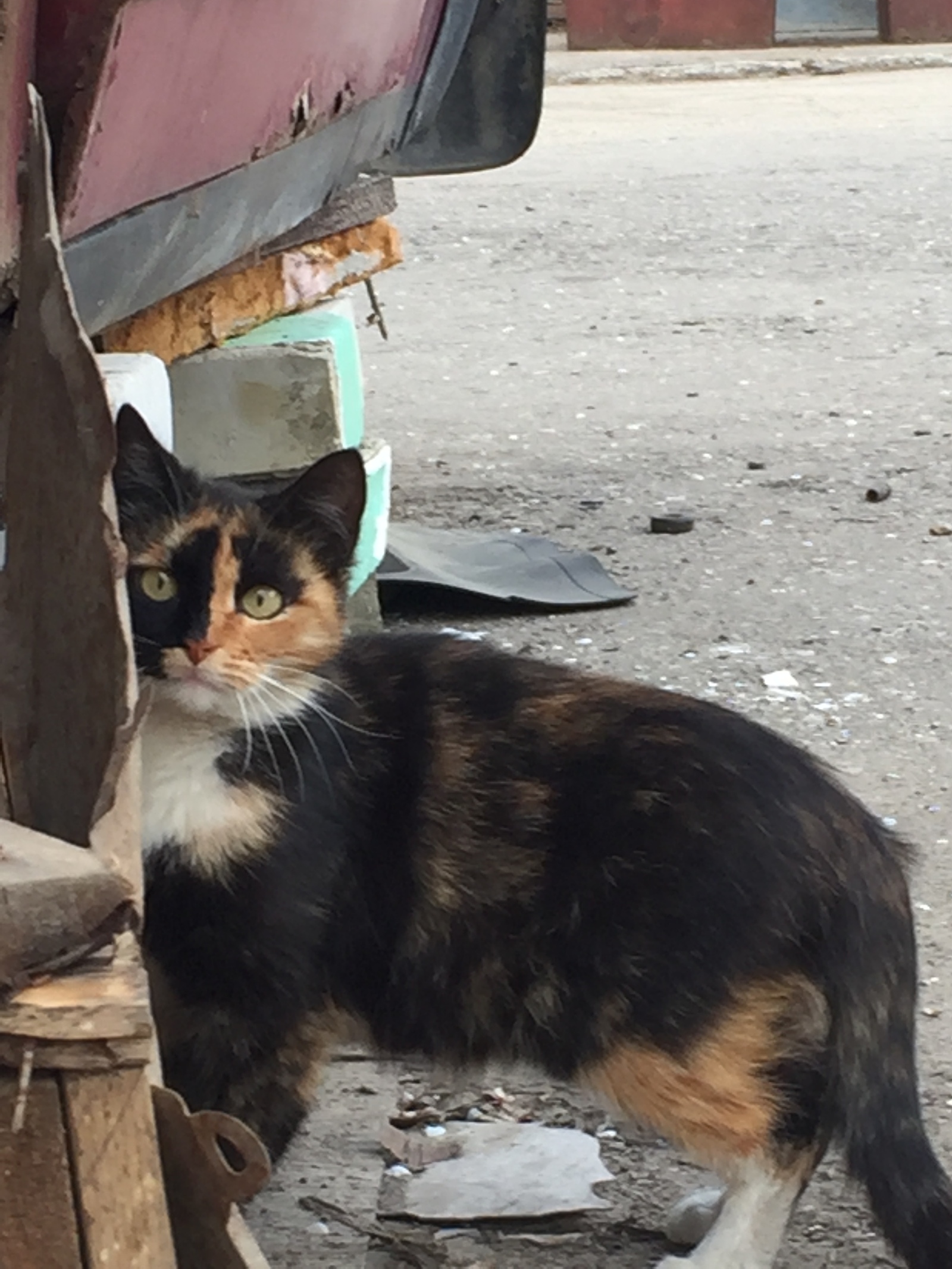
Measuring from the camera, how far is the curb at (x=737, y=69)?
1672 cm

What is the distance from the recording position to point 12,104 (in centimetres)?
177

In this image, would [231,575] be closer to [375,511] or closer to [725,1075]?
[725,1075]

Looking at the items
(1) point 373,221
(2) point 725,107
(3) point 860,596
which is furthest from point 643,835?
(2) point 725,107

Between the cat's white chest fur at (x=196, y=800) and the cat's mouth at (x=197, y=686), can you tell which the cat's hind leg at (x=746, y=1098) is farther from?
the cat's mouth at (x=197, y=686)

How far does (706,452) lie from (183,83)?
3779mm

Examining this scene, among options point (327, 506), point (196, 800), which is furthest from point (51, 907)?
point (327, 506)

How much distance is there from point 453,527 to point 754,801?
10.3ft

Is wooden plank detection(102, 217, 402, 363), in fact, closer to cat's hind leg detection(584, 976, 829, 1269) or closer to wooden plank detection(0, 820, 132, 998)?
cat's hind leg detection(584, 976, 829, 1269)

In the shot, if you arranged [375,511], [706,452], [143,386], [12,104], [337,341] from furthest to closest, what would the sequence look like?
[706,452]
[337,341]
[375,511]
[143,386]
[12,104]

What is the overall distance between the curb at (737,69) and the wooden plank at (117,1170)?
15.9 metres

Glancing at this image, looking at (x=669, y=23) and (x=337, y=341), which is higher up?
(x=669, y=23)

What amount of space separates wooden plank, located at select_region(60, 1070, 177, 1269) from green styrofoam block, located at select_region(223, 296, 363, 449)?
8.81 ft

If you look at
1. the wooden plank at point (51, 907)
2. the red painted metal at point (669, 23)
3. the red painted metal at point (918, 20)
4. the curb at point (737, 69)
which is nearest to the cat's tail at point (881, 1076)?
the wooden plank at point (51, 907)

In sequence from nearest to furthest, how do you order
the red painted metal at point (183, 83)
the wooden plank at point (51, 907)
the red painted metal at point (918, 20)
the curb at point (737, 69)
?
1. the wooden plank at point (51, 907)
2. the red painted metal at point (183, 83)
3. the curb at point (737, 69)
4. the red painted metal at point (918, 20)
